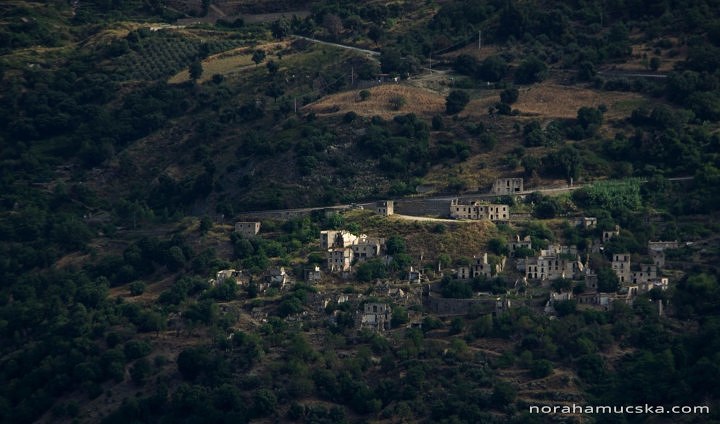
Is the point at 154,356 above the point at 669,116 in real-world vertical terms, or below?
below

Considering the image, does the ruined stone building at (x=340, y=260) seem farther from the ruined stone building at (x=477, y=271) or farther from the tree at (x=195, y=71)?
the tree at (x=195, y=71)

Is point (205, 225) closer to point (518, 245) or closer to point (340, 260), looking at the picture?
point (340, 260)

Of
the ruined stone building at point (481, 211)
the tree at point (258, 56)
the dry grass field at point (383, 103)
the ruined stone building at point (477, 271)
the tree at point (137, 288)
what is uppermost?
the tree at point (258, 56)

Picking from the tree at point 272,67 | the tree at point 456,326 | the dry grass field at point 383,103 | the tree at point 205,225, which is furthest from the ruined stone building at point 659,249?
the tree at point 272,67

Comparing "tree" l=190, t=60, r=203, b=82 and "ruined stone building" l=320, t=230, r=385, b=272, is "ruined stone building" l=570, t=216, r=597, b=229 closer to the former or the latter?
"ruined stone building" l=320, t=230, r=385, b=272

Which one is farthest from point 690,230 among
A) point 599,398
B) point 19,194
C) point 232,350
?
point 19,194

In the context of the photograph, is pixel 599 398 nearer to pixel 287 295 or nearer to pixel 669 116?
pixel 287 295
